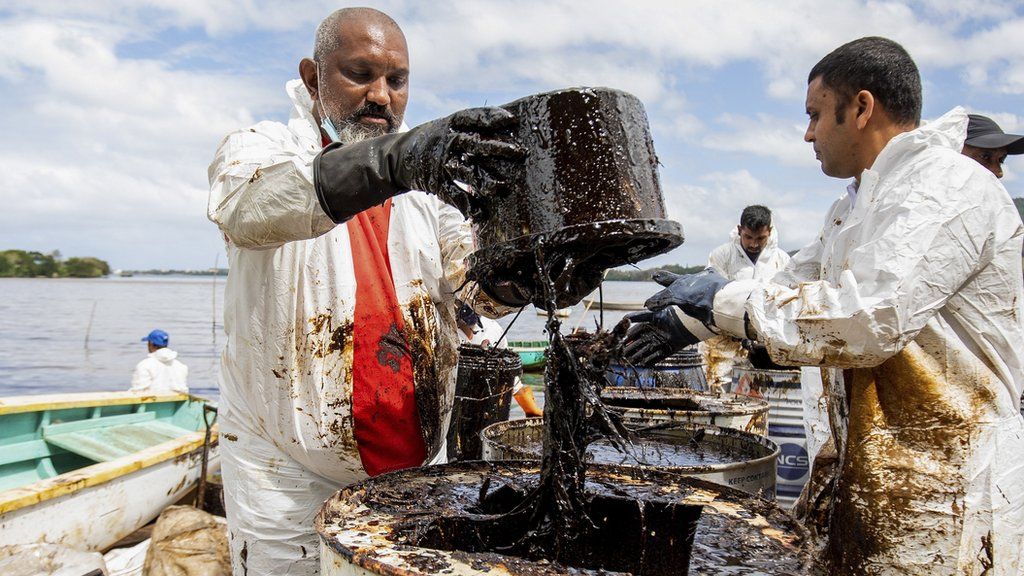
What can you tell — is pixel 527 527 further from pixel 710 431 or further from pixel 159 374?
pixel 159 374

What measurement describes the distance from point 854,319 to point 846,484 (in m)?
0.60

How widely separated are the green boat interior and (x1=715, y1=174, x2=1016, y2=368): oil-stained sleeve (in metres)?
6.27

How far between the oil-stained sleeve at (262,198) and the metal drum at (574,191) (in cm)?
49

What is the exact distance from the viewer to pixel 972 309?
2.11 m

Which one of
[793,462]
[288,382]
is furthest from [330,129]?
[793,462]

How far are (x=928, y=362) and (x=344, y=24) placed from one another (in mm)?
2237

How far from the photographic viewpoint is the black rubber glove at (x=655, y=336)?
270 cm

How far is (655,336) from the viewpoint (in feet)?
9.02

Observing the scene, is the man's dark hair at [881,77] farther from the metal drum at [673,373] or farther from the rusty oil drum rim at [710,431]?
the metal drum at [673,373]

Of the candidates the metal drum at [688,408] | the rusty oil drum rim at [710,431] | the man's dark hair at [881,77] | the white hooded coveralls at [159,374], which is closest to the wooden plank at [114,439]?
the white hooded coveralls at [159,374]

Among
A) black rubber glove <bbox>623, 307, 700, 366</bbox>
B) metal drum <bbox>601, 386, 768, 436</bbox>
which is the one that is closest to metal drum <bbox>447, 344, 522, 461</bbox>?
metal drum <bbox>601, 386, 768, 436</bbox>

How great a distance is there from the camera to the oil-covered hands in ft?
8.19

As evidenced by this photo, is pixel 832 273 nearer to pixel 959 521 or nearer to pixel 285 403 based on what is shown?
pixel 959 521

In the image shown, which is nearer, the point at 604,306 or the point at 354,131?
the point at 354,131
